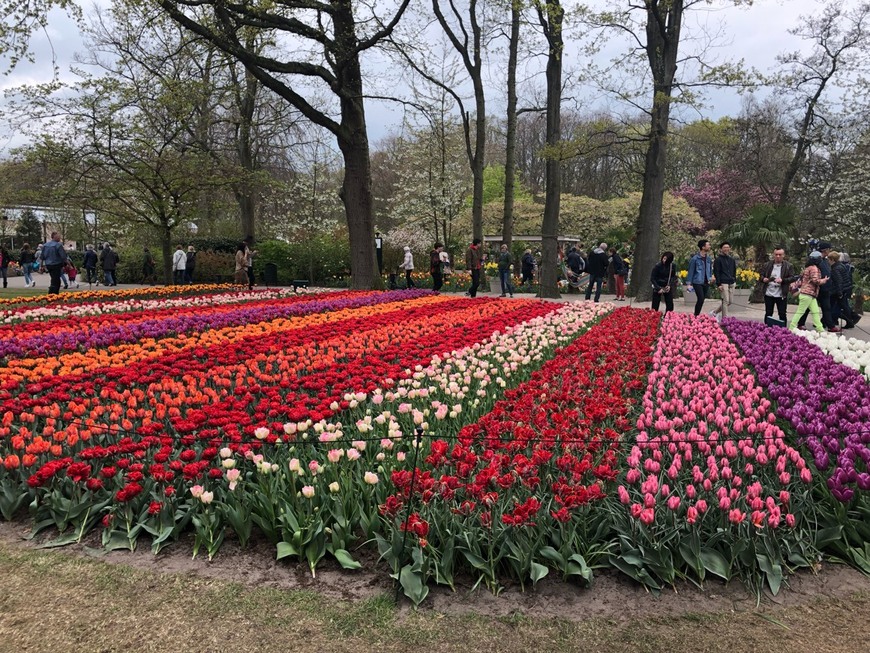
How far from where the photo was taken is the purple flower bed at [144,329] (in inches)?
289

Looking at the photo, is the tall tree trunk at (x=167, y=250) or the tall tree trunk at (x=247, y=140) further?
the tall tree trunk at (x=247, y=140)

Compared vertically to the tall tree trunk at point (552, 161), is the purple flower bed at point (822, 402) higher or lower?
lower

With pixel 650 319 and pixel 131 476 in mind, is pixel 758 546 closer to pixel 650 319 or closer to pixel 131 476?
pixel 131 476

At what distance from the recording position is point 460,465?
3340mm

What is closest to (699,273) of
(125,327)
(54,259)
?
(125,327)

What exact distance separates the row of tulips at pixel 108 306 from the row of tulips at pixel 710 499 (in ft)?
28.9

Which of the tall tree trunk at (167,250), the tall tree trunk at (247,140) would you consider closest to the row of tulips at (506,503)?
the tall tree trunk at (167,250)

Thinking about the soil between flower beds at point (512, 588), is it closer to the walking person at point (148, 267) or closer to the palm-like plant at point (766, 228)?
the palm-like plant at point (766, 228)

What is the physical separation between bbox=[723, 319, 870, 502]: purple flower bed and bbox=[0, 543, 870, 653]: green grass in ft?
2.88

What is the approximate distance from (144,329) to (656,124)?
13499 millimetres

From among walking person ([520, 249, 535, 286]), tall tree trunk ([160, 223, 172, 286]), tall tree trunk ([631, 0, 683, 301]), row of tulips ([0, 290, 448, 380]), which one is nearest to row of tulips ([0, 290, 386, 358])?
row of tulips ([0, 290, 448, 380])

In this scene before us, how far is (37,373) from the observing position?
5996 millimetres

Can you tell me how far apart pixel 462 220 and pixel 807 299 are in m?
28.3

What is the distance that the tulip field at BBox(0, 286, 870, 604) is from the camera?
9.67 feet
